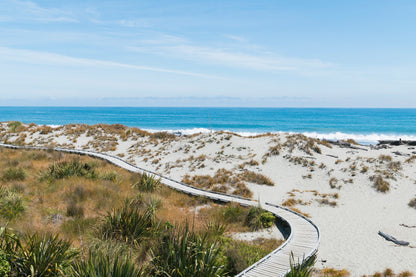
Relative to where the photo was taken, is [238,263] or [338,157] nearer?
[238,263]

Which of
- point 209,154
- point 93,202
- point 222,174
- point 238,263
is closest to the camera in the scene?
point 238,263

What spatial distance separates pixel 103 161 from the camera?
24.9 metres

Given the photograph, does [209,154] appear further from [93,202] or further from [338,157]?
[93,202]

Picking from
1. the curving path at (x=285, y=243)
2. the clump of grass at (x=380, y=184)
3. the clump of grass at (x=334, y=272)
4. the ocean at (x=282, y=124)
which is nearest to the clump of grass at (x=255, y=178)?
the curving path at (x=285, y=243)

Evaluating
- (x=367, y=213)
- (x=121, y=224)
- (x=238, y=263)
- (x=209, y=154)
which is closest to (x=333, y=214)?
(x=367, y=213)

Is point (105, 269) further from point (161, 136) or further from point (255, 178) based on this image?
point (161, 136)

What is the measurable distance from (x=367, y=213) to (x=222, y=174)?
11.1 m

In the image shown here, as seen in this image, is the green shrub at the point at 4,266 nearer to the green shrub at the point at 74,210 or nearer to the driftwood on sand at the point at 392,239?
the green shrub at the point at 74,210

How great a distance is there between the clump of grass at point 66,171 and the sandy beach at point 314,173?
7712 mm

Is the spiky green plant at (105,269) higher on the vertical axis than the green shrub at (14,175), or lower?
higher

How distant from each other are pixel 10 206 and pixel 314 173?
2142 cm

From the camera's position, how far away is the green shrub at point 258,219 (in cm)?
1355

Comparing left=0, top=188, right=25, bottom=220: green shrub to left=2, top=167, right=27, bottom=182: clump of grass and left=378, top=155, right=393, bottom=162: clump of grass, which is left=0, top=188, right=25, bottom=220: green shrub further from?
left=378, top=155, right=393, bottom=162: clump of grass

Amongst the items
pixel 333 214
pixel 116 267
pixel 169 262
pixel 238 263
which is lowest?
pixel 333 214
